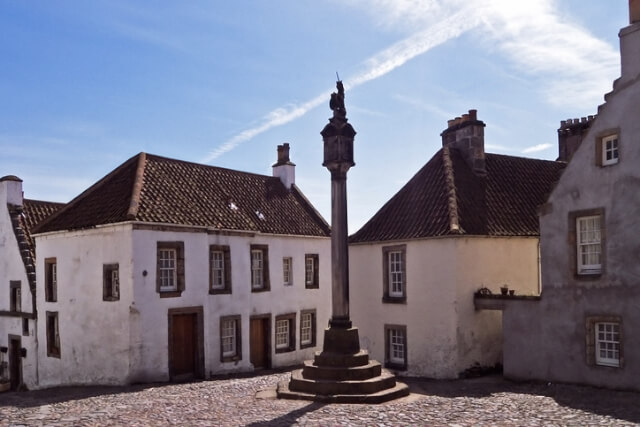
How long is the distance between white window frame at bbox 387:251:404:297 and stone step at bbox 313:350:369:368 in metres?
6.59

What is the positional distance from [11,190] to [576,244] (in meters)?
25.3

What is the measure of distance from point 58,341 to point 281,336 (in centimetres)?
939

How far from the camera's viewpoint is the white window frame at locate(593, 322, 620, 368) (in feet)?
57.1

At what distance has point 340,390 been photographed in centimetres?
1617

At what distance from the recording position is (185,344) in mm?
23906

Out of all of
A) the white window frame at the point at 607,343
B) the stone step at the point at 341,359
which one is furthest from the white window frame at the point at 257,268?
the white window frame at the point at 607,343

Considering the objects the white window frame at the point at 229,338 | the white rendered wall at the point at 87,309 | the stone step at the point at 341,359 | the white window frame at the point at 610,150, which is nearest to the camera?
the stone step at the point at 341,359

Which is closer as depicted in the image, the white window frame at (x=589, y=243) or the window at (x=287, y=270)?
the white window frame at (x=589, y=243)

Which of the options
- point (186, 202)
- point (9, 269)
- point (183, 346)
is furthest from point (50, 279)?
point (183, 346)

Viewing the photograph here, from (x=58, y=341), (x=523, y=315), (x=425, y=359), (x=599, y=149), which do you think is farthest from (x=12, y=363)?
(x=599, y=149)

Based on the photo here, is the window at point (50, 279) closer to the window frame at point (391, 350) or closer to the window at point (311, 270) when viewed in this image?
the window at point (311, 270)

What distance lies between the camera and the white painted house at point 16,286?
28.3 m

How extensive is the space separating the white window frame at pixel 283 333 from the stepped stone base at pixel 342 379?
1076 cm

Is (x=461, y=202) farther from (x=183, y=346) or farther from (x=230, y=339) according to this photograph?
(x=183, y=346)
